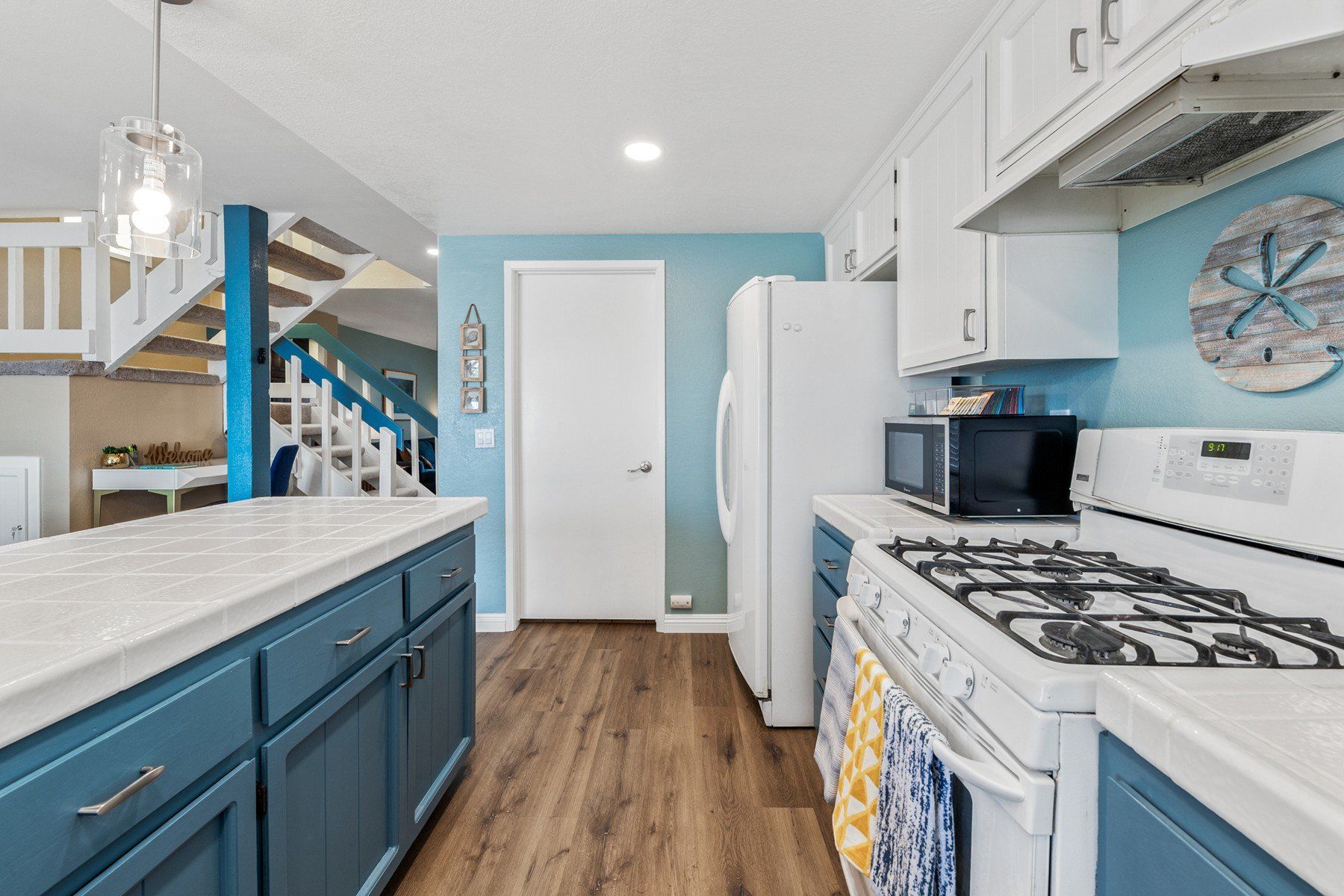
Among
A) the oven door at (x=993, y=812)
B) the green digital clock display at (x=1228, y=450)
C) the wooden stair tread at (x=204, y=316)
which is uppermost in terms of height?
the wooden stair tread at (x=204, y=316)

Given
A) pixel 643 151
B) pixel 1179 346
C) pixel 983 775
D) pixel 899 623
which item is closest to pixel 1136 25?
pixel 1179 346

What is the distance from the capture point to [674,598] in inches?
135

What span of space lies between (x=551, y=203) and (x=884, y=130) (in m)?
1.55

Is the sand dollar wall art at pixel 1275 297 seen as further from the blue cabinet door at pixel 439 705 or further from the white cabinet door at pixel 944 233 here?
the blue cabinet door at pixel 439 705

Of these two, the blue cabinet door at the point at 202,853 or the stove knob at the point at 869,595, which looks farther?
the stove knob at the point at 869,595

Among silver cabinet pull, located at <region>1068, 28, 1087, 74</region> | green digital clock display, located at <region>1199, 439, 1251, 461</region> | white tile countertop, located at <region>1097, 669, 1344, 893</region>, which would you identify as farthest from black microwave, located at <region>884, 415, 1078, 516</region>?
white tile countertop, located at <region>1097, 669, 1344, 893</region>

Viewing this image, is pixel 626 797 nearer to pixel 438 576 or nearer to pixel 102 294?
pixel 438 576

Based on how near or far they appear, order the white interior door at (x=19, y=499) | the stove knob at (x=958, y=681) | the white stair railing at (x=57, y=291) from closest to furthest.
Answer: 1. the stove knob at (x=958, y=681)
2. the white stair railing at (x=57, y=291)
3. the white interior door at (x=19, y=499)

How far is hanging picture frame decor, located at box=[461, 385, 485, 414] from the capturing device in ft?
11.3

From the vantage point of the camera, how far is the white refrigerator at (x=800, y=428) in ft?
7.75

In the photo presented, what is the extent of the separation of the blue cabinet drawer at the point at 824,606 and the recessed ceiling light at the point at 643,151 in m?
1.71

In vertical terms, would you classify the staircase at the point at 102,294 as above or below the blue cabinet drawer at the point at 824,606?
above

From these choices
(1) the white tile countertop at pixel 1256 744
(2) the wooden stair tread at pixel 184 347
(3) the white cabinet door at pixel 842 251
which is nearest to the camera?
(1) the white tile countertop at pixel 1256 744

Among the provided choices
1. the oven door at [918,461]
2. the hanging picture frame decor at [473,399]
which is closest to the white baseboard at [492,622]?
the hanging picture frame decor at [473,399]
